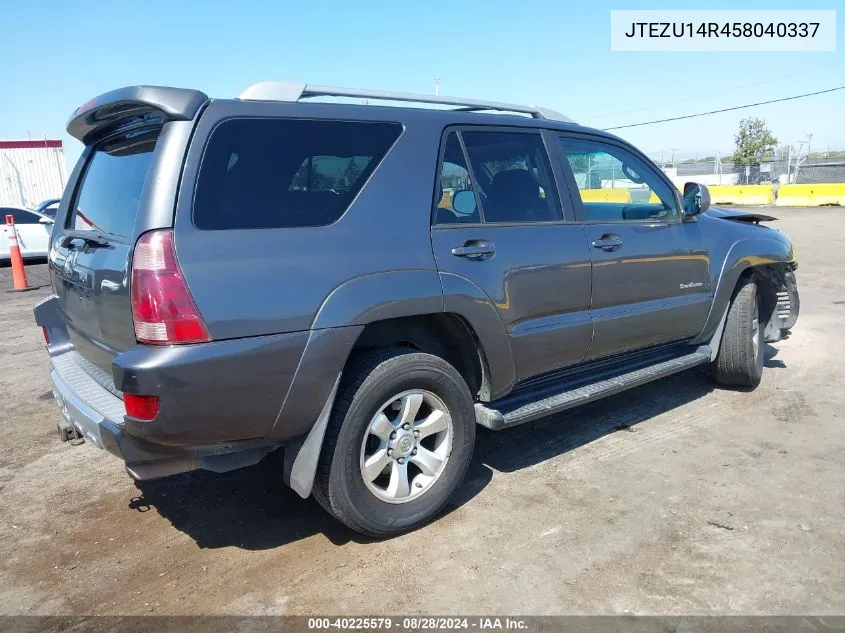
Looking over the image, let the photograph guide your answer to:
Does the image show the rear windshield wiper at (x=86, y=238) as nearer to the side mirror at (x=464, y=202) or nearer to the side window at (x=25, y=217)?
the side mirror at (x=464, y=202)

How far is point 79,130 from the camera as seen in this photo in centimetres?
325

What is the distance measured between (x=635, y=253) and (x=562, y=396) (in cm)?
101

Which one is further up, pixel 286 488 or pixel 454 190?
pixel 454 190

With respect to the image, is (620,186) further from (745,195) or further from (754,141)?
(754,141)

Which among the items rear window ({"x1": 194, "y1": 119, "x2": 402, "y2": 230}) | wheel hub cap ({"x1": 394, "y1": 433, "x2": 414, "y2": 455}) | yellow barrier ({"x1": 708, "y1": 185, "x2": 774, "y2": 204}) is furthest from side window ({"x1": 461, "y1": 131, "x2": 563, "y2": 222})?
yellow barrier ({"x1": 708, "y1": 185, "x2": 774, "y2": 204})

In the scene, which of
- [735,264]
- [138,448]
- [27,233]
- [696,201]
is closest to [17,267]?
[27,233]

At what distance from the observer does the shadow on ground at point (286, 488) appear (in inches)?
124

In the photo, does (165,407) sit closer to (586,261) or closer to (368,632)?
(368,632)

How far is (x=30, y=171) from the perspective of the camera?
88.9ft

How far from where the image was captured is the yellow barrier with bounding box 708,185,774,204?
26.5 m

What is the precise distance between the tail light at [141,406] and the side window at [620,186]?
8.53 feet

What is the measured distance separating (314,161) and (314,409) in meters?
1.05

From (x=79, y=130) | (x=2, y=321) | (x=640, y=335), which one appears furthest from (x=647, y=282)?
(x=2, y=321)

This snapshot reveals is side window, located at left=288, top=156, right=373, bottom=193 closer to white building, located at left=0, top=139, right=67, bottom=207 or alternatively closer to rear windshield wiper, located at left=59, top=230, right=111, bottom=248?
rear windshield wiper, located at left=59, top=230, right=111, bottom=248
